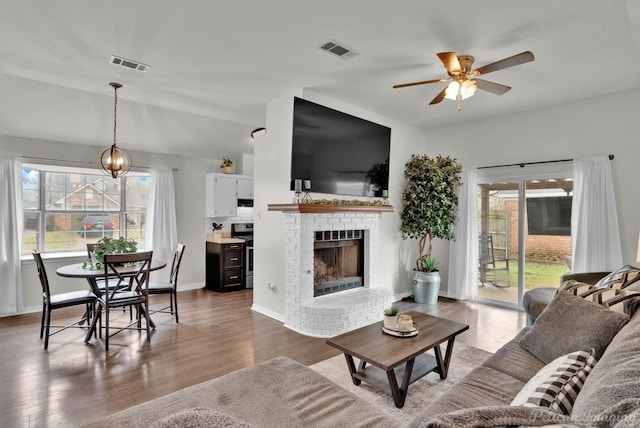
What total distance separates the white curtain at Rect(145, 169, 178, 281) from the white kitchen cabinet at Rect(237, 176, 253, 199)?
1.20 meters

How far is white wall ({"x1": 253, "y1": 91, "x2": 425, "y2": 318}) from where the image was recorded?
4328 mm

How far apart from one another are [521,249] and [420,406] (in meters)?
3.49

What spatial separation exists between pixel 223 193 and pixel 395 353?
16.0ft

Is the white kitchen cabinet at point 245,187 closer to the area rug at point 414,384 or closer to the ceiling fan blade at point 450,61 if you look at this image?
the area rug at point 414,384

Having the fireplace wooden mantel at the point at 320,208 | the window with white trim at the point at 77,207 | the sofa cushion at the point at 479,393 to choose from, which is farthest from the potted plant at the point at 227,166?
the sofa cushion at the point at 479,393

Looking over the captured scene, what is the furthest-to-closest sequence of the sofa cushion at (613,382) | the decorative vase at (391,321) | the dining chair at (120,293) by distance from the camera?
the dining chair at (120,293) < the decorative vase at (391,321) < the sofa cushion at (613,382)

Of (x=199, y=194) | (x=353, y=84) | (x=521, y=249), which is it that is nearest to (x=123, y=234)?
(x=199, y=194)

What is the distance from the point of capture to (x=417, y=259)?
19.4 ft

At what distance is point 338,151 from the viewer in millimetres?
4543

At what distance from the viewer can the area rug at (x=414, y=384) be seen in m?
2.39

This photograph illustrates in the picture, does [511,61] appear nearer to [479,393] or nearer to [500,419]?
[479,393]

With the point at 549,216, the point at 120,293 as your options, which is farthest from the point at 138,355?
the point at 549,216

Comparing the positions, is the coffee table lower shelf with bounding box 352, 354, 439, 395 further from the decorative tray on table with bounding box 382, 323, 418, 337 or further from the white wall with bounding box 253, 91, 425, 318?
the white wall with bounding box 253, 91, 425, 318

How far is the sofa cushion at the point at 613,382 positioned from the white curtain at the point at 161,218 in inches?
231
